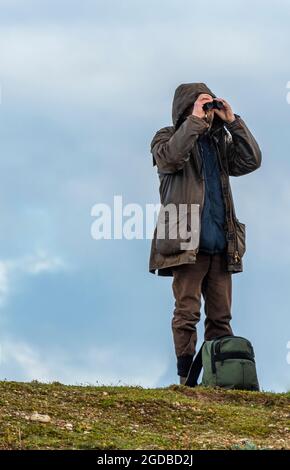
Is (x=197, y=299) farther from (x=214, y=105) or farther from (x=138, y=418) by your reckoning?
(x=138, y=418)

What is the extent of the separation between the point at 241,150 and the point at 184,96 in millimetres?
1013

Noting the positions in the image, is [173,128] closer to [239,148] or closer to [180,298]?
[239,148]

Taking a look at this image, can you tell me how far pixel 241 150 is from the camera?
14828mm

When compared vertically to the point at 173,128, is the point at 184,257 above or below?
below

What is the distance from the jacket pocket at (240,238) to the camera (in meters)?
14.5

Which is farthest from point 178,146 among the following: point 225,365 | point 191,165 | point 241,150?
point 225,365

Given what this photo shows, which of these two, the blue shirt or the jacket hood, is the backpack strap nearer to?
the blue shirt

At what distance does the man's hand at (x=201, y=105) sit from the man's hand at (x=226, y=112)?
0.11 m

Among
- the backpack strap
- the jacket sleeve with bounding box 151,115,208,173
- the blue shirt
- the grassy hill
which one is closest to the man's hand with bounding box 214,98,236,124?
the blue shirt

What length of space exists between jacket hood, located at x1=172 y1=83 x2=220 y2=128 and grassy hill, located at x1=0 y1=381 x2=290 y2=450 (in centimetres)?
362

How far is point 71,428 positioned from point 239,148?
231 inches
